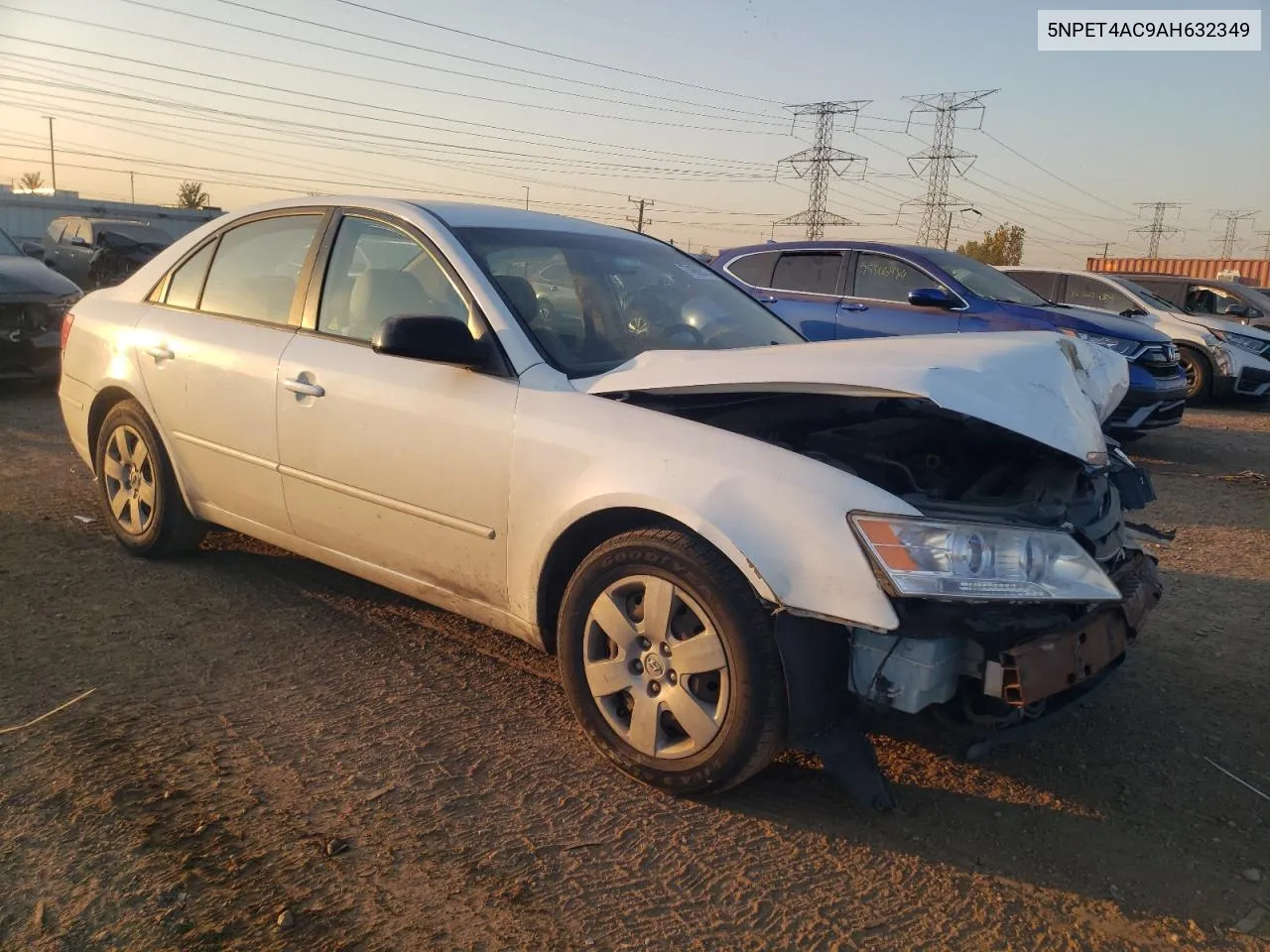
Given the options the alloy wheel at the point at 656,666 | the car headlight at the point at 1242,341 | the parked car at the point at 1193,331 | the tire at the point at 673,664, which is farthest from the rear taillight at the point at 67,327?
the car headlight at the point at 1242,341

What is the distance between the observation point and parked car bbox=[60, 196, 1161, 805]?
2535 millimetres

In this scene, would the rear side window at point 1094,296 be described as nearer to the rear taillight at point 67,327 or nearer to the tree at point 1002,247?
the rear taillight at point 67,327

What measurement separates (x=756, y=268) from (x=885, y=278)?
1.31m

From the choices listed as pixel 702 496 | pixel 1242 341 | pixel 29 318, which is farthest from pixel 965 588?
pixel 1242 341

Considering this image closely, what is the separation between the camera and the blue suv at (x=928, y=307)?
844 centimetres

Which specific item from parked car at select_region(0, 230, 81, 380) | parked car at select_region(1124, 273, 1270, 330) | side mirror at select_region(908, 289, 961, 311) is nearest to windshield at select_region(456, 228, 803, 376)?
side mirror at select_region(908, 289, 961, 311)

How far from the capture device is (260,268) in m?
4.22

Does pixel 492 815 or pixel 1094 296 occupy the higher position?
pixel 1094 296

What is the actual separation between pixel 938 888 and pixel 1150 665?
6.46ft

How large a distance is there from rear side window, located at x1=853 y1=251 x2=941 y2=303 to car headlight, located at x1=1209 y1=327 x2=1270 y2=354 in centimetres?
604

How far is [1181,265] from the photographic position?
3997cm

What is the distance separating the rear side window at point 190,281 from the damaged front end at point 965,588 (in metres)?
2.54

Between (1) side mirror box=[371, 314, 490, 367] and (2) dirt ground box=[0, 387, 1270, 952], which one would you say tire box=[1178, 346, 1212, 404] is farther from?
(1) side mirror box=[371, 314, 490, 367]

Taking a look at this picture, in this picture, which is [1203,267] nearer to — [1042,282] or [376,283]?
[1042,282]
